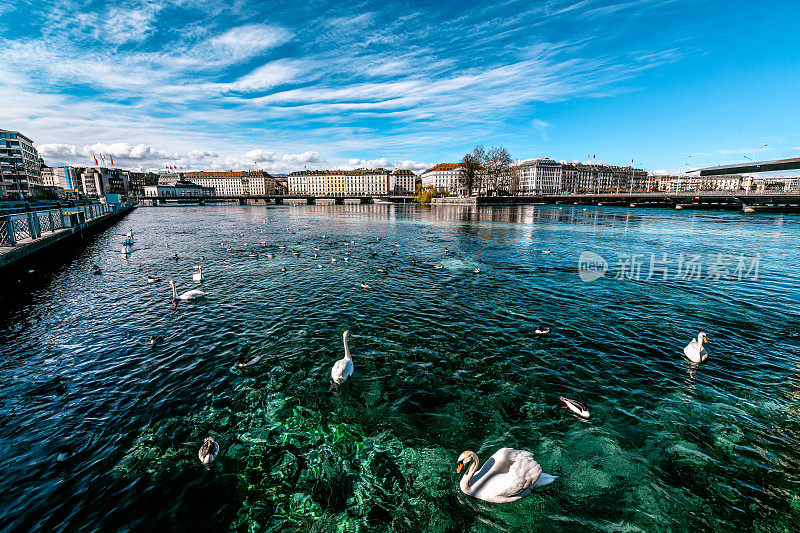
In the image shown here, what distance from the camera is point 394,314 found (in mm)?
15156

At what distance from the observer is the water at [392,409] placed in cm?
595

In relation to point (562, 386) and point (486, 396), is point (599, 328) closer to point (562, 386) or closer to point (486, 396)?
point (562, 386)

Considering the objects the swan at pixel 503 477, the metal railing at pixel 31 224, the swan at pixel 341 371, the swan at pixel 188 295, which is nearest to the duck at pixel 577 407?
the swan at pixel 503 477

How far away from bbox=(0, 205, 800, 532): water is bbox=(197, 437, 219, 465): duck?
0.86 ft

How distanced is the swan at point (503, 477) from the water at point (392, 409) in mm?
262

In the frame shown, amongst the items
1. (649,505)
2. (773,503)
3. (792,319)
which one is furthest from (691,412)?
(792,319)

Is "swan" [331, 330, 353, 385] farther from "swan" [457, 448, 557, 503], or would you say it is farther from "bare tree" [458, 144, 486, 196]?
"bare tree" [458, 144, 486, 196]

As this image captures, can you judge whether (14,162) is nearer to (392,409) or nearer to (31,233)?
(31,233)

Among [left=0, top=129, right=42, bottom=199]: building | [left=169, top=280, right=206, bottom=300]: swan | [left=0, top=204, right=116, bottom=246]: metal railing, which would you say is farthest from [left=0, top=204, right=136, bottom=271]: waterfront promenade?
[left=0, top=129, right=42, bottom=199]: building

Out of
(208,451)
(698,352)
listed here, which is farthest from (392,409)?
(698,352)

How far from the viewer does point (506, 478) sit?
19.5ft

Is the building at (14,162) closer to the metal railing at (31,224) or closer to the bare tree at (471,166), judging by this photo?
the metal railing at (31,224)

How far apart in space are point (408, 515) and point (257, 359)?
7073mm

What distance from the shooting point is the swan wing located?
19.4ft
